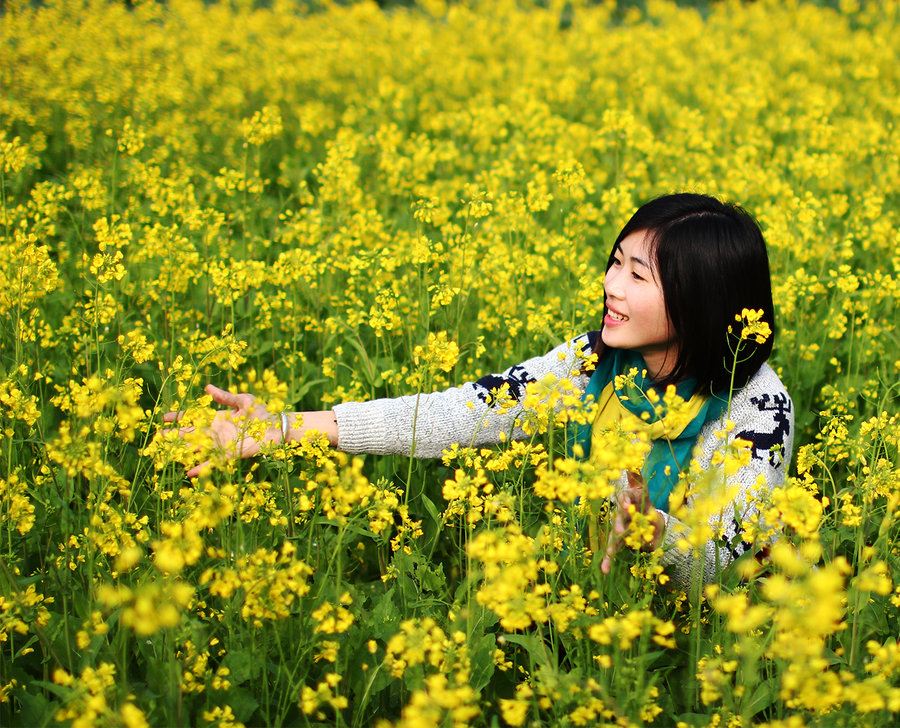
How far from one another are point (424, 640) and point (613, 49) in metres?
9.35

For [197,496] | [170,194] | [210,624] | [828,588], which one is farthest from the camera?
[170,194]

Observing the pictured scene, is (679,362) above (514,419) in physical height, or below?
above

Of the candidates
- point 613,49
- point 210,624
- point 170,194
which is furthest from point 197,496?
point 613,49

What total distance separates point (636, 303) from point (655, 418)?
0.36m

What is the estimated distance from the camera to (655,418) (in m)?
2.73

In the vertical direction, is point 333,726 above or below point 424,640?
below

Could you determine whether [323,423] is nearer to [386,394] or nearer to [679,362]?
[386,394]

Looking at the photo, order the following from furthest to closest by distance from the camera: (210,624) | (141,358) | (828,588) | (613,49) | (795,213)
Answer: (613,49), (795,213), (141,358), (210,624), (828,588)

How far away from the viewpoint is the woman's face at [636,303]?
267 cm

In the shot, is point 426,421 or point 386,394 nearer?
point 426,421

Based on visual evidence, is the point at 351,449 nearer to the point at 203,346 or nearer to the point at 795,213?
the point at 203,346

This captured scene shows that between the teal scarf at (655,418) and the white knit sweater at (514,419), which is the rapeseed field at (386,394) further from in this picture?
the teal scarf at (655,418)

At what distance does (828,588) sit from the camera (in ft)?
4.20

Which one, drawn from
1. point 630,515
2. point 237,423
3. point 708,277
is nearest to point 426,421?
point 237,423
